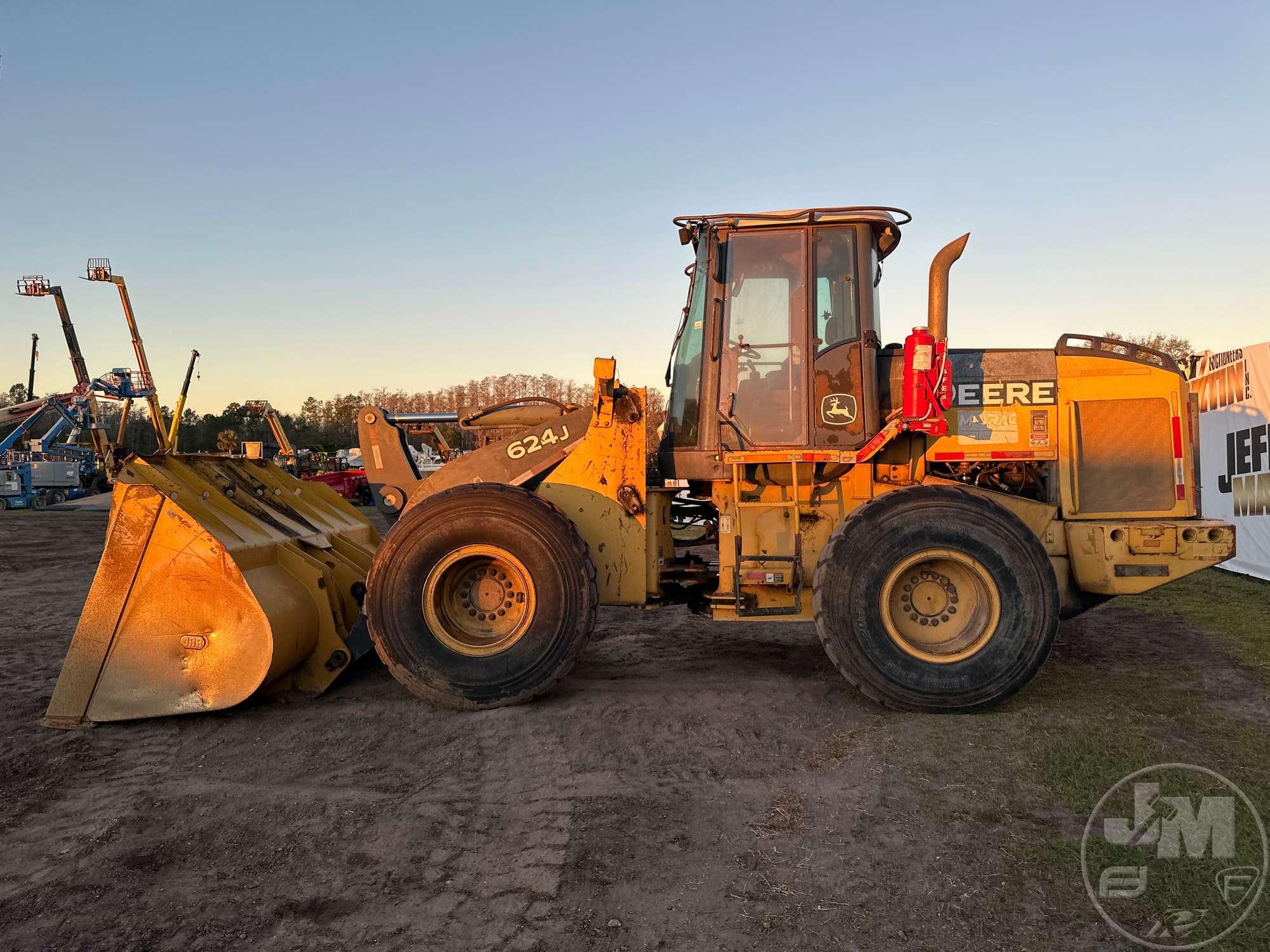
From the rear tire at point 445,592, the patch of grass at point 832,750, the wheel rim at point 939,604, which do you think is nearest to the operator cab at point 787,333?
the wheel rim at point 939,604

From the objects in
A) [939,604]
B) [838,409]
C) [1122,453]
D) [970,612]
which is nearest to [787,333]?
[838,409]

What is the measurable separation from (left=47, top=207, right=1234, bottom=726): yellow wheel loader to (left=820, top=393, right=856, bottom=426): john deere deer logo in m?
0.01

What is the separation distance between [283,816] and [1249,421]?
37.3ft

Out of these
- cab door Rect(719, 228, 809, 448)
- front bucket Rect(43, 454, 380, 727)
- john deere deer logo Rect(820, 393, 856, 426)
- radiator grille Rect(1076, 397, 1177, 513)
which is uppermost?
cab door Rect(719, 228, 809, 448)

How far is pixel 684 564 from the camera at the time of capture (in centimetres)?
594

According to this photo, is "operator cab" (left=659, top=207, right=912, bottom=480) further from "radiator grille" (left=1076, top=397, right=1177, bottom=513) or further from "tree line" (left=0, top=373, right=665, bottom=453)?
"tree line" (left=0, top=373, right=665, bottom=453)

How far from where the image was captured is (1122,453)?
5461 millimetres

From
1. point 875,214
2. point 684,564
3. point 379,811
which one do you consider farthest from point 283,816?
point 875,214

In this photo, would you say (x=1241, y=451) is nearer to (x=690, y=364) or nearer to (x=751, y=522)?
(x=751, y=522)

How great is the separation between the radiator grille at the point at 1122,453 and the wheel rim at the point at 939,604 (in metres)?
1.04

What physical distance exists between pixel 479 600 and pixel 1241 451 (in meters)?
10.1

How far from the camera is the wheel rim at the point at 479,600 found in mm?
5129

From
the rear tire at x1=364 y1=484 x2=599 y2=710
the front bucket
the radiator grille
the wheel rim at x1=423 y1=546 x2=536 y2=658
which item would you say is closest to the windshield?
the rear tire at x1=364 y1=484 x2=599 y2=710

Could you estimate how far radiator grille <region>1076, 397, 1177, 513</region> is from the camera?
5434 millimetres
